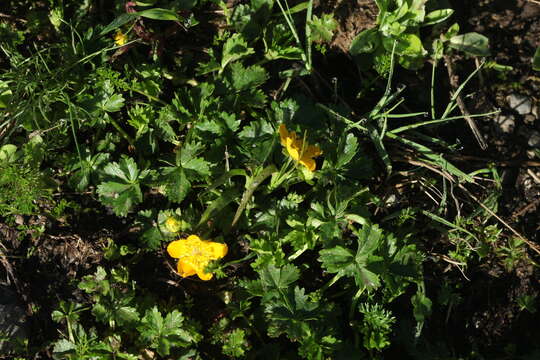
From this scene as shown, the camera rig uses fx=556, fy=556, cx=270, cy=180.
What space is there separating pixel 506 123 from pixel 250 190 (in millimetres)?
1779

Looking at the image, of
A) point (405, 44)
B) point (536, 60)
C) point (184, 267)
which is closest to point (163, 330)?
point (184, 267)

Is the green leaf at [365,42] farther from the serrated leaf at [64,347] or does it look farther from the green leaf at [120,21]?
the serrated leaf at [64,347]

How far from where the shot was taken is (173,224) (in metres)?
2.86

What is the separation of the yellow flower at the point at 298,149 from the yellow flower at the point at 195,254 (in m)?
0.59

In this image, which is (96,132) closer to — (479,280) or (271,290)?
(271,290)

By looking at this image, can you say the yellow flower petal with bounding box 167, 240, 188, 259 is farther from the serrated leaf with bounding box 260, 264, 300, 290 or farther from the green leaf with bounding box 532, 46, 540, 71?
the green leaf with bounding box 532, 46, 540, 71

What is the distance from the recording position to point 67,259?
310 centimetres

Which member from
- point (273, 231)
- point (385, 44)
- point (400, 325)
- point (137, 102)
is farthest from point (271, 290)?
point (385, 44)

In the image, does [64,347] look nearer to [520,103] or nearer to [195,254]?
[195,254]

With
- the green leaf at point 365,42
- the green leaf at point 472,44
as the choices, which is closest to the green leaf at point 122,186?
the green leaf at point 365,42

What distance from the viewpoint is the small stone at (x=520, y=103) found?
3.53 meters

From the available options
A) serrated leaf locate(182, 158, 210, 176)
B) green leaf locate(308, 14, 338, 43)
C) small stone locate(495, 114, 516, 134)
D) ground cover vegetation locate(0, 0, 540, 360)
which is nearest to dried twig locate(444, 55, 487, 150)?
ground cover vegetation locate(0, 0, 540, 360)

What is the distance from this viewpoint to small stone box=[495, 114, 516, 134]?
11.5 ft

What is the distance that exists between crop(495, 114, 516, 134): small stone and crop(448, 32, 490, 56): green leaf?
0.41m
